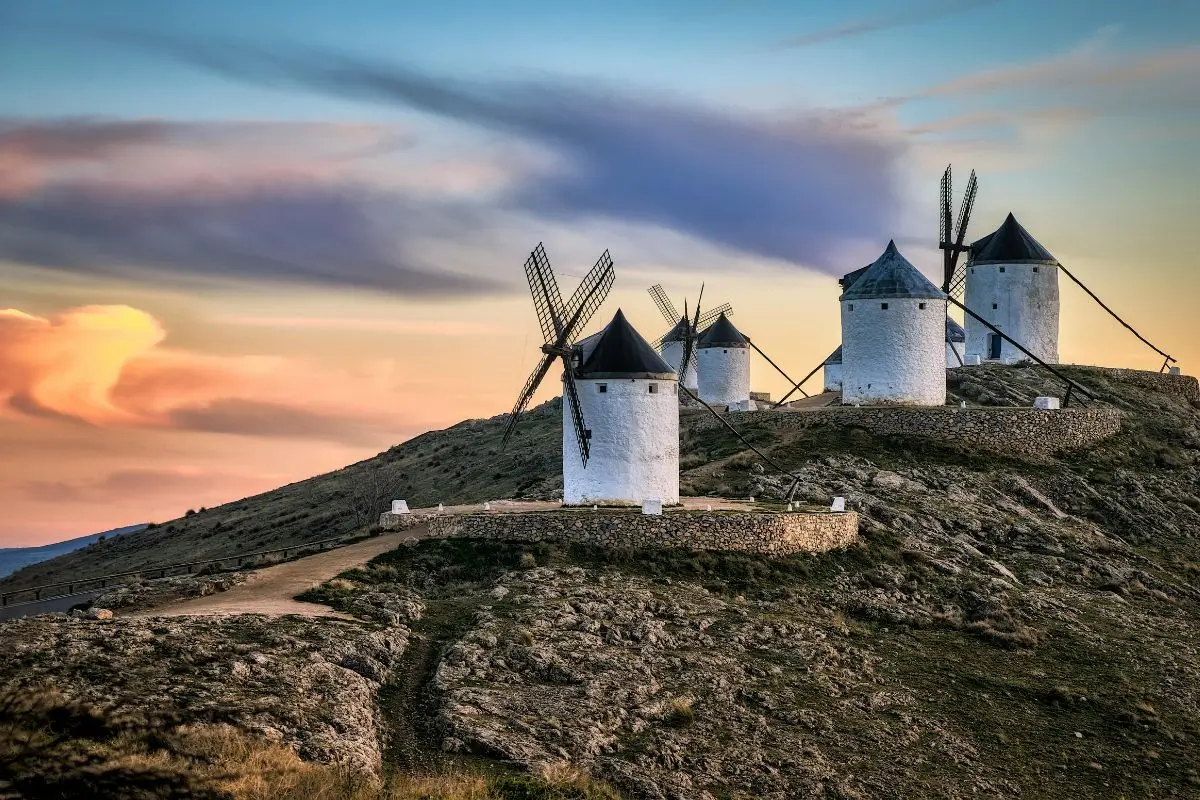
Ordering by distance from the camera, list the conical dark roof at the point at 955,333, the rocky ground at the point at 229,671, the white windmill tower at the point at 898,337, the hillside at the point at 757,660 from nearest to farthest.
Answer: the rocky ground at the point at 229,671 → the hillside at the point at 757,660 → the white windmill tower at the point at 898,337 → the conical dark roof at the point at 955,333

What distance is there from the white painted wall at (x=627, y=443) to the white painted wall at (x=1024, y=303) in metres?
27.6

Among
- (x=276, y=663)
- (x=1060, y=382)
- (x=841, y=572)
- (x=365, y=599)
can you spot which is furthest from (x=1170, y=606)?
(x=276, y=663)

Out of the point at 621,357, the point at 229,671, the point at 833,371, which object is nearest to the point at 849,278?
the point at 833,371

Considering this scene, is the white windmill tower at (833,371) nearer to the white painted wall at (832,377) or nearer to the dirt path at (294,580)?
the white painted wall at (832,377)

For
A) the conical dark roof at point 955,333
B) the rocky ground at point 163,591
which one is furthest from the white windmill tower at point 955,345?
the rocky ground at point 163,591

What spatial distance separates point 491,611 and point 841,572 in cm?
1128

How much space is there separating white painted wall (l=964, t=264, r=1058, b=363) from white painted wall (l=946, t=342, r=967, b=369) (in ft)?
6.95

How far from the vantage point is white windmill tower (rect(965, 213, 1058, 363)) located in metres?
62.4

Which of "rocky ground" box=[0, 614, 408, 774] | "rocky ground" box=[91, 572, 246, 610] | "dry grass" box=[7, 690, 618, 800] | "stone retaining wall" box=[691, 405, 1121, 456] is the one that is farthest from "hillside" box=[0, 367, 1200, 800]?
"stone retaining wall" box=[691, 405, 1121, 456]

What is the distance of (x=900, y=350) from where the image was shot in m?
52.0

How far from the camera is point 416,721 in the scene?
82.7 feet

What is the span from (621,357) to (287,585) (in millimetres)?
12916

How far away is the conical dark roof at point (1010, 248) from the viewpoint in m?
62.4

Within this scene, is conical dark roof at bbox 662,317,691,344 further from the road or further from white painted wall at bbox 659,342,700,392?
the road
